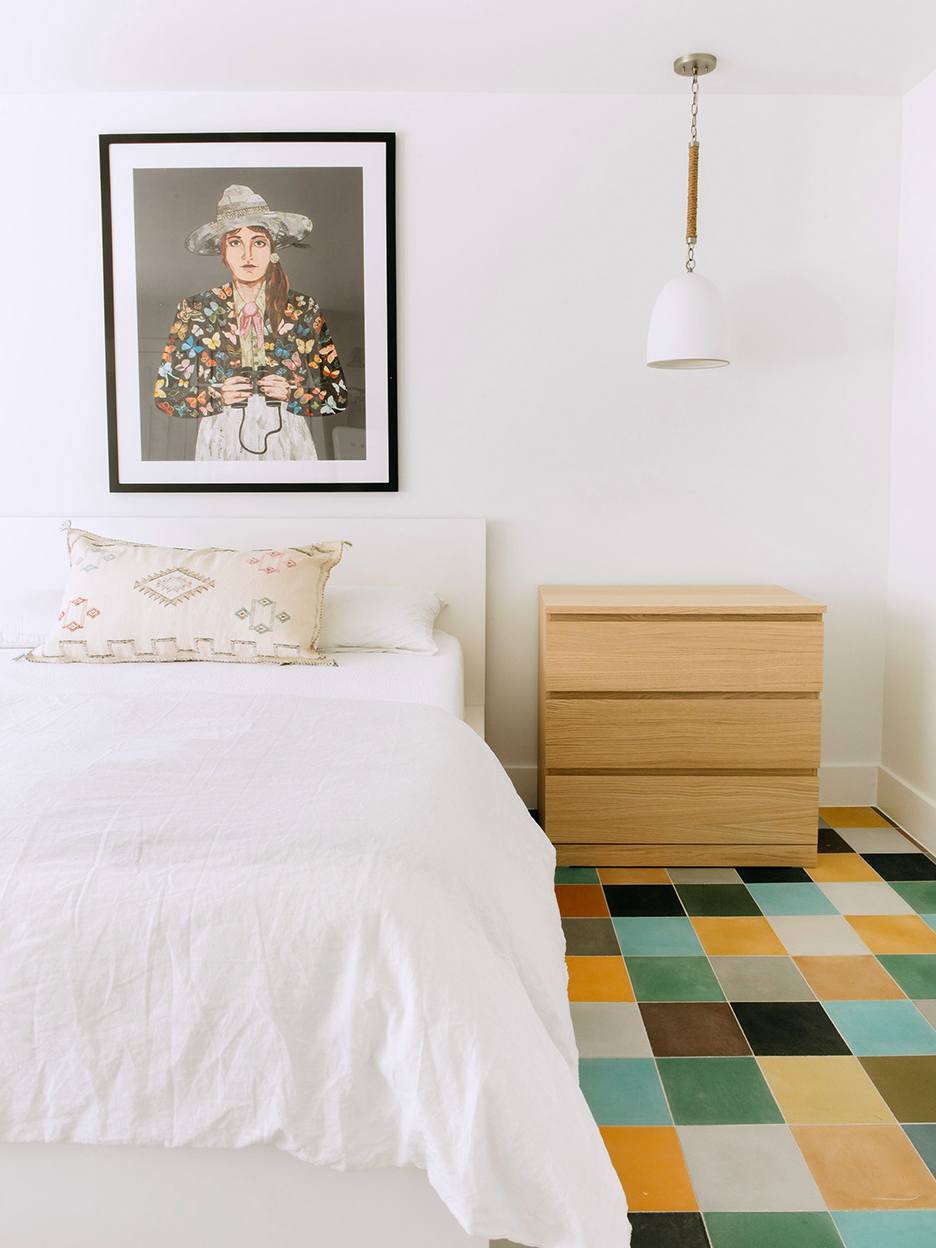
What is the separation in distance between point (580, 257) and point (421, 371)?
0.61 metres

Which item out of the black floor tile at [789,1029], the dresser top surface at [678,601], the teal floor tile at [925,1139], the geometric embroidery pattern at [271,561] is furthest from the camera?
the dresser top surface at [678,601]

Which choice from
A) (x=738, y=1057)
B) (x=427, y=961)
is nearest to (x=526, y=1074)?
(x=427, y=961)

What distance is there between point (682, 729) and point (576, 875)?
0.51 metres

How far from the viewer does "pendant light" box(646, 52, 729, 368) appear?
250 cm

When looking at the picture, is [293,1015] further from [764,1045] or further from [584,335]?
[584,335]

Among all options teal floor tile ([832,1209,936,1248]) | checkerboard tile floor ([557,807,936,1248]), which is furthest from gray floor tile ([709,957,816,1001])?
teal floor tile ([832,1209,936,1248])

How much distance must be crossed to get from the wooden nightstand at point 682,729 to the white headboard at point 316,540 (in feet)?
1.44

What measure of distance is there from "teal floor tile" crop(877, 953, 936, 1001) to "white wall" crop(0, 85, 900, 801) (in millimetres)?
1143

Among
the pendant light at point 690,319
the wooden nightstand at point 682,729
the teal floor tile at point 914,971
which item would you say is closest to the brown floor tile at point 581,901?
the wooden nightstand at point 682,729

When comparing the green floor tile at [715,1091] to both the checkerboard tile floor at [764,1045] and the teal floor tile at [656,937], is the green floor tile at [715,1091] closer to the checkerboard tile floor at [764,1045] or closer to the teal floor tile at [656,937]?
the checkerboard tile floor at [764,1045]

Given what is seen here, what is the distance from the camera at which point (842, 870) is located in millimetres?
2551

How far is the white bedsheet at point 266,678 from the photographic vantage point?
2.05 metres

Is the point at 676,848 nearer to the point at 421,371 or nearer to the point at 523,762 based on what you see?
the point at 523,762

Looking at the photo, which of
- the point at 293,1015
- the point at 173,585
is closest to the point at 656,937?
the point at 293,1015
